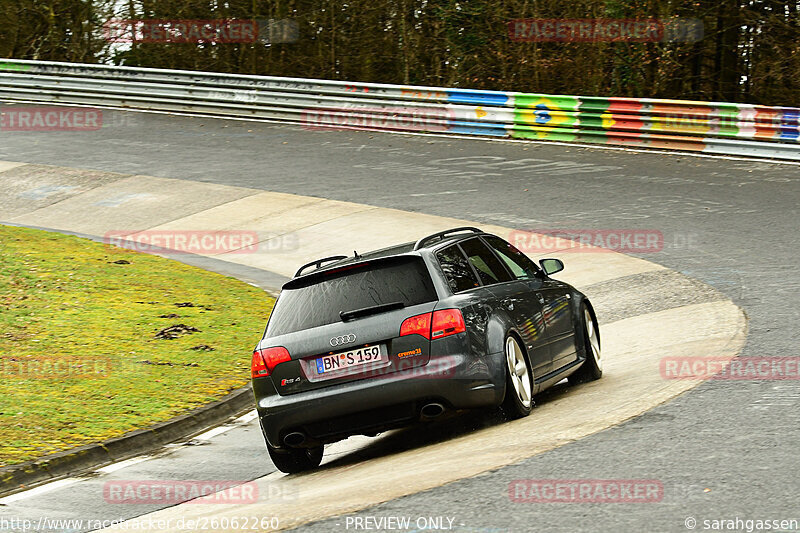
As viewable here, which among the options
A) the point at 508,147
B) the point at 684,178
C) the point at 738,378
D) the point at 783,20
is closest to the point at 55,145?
the point at 508,147

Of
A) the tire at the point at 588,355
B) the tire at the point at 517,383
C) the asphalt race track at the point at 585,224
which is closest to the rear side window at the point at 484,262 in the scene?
the tire at the point at 517,383

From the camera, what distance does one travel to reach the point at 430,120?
25.5 metres

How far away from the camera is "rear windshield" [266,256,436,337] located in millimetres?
7797

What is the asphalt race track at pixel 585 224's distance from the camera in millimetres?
5812

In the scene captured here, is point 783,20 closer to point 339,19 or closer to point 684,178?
point 684,178

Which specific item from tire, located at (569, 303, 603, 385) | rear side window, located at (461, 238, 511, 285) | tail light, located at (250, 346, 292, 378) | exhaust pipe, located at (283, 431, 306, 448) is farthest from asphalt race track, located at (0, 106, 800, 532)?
rear side window, located at (461, 238, 511, 285)

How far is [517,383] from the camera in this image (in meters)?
8.05

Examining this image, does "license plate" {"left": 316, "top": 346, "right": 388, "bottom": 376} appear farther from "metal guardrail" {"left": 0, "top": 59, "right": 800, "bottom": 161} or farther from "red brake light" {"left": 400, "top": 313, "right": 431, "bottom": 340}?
"metal guardrail" {"left": 0, "top": 59, "right": 800, "bottom": 161}

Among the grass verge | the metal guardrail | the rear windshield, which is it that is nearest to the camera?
the rear windshield

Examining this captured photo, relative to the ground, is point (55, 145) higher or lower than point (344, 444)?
higher

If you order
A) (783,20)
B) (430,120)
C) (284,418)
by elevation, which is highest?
(783,20)

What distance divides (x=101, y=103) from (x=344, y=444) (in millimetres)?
23306

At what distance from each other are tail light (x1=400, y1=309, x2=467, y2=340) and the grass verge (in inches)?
112

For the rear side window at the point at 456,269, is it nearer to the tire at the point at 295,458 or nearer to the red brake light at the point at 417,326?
the red brake light at the point at 417,326
